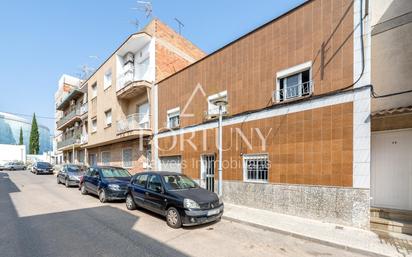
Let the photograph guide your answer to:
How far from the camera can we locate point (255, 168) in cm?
912

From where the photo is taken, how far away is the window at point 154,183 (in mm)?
7470

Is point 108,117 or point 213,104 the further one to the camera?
point 108,117

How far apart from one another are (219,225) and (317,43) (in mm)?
6385

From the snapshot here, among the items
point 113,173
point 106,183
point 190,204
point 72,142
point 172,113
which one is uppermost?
point 172,113

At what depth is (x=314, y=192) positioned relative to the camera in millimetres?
7184

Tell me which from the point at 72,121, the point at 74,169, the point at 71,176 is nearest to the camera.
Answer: the point at 71,176

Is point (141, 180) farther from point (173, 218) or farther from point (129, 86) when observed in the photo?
point (129, 86)

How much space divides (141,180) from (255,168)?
431 centimetres

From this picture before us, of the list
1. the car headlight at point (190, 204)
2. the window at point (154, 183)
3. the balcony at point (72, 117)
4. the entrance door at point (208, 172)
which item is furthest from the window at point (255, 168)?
the balcony at point (72, 117)

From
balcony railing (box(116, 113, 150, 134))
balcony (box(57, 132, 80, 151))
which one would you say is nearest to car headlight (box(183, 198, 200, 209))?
balcony railing (box(116, 113, 150, 134))

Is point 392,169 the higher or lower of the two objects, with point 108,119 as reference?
lower

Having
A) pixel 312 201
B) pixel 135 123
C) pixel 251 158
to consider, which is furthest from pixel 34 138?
pixel 312 201

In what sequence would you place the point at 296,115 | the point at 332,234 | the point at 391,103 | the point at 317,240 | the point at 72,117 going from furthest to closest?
the point at 72,117, the point at 296,115, the point at 391,103, the point at 332,234, the point at 317,240

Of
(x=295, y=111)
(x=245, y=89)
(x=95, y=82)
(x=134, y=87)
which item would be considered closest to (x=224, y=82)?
(x=245, y=89)
